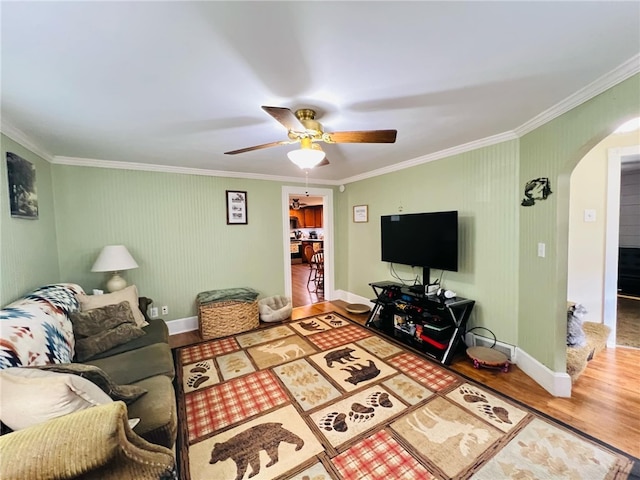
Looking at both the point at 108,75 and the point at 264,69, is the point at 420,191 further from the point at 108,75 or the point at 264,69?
the point at 108,75

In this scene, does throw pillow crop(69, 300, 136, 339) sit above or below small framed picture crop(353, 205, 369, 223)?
below

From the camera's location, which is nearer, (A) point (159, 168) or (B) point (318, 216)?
(A) point (159, 168)

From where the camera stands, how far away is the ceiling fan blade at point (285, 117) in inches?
57.0

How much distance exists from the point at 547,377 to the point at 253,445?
7.62ft

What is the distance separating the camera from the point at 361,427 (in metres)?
1.77

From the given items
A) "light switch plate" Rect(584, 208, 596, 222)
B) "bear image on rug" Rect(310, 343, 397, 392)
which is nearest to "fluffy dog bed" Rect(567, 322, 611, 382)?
"light switch plate" Rect(584, 208, 596, 222)

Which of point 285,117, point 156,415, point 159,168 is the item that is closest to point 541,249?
point 285,117

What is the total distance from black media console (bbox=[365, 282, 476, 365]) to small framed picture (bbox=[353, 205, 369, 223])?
4.15 ft

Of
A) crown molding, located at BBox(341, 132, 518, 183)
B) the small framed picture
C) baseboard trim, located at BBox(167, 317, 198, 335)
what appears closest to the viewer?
crown molding, located at BBox(341, 132, 518, 183)

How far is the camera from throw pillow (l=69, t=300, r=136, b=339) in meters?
2.00

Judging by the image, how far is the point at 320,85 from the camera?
→ 1533 millimetres

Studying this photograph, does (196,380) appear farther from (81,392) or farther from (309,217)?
(309,217)

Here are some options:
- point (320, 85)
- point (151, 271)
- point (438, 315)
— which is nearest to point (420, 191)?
point (438, 315)

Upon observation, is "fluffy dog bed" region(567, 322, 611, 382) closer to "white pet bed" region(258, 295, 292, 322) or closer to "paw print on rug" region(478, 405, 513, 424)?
"paw print on rug" region(478, 405, 513, 424)
